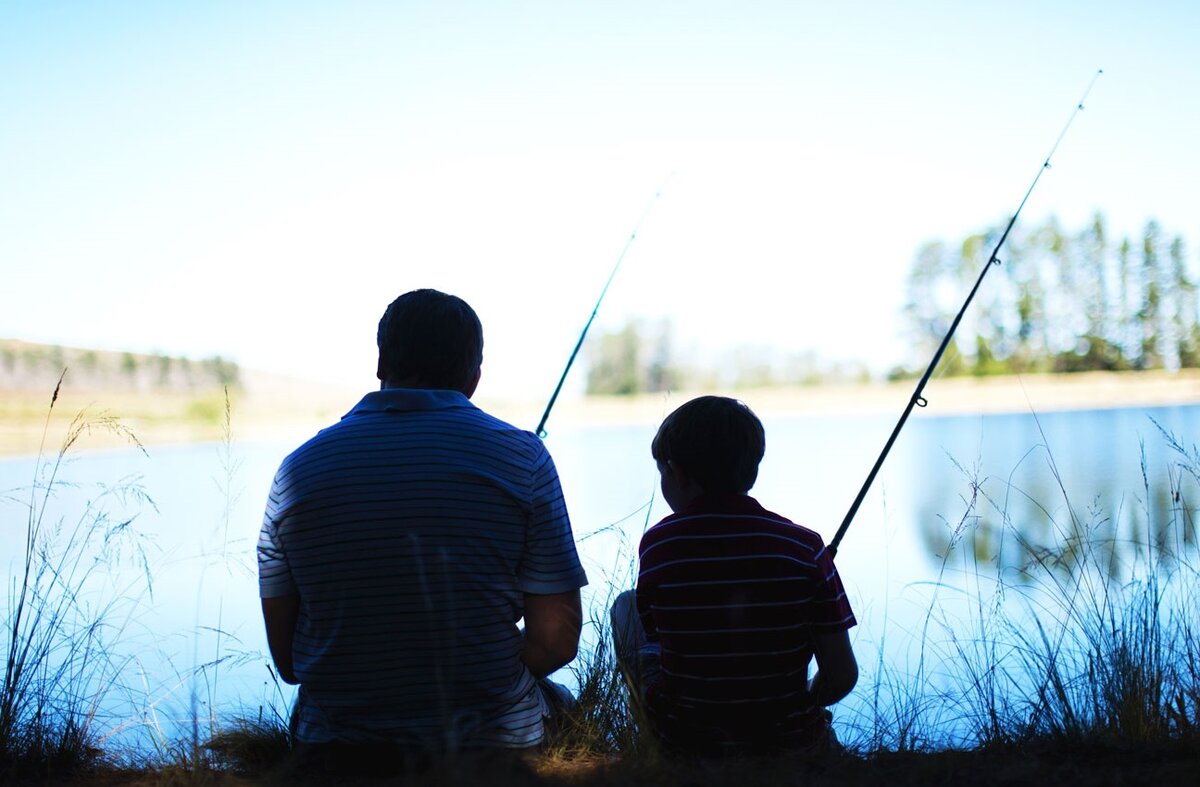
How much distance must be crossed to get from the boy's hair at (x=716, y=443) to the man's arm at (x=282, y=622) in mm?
617

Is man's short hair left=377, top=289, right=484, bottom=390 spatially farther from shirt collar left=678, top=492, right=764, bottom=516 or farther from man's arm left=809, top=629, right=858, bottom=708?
man's arm left=809, top=629, right=858, bottom=708

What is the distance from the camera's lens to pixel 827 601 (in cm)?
147

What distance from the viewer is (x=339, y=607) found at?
4.62 feet

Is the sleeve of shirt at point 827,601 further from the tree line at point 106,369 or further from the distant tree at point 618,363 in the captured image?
the distant tree at point 618,363

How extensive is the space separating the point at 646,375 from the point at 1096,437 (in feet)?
76.7

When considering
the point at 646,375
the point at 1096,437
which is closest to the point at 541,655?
the point at 1096,437

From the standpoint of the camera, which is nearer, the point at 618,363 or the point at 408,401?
the point at 408,401

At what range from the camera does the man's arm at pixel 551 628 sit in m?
1.49

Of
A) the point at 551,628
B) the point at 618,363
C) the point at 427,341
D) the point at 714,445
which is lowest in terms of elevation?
the point at 551,628

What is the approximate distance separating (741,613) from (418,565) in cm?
47

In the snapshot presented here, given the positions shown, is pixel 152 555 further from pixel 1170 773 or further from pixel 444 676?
pixel 1170 773

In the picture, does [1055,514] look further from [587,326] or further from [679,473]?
[679,473]

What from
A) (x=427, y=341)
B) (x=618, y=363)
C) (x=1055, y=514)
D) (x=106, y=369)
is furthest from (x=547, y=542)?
(x=106, y=369)

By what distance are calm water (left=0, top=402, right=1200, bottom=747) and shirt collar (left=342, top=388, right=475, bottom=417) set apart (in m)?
0.55
